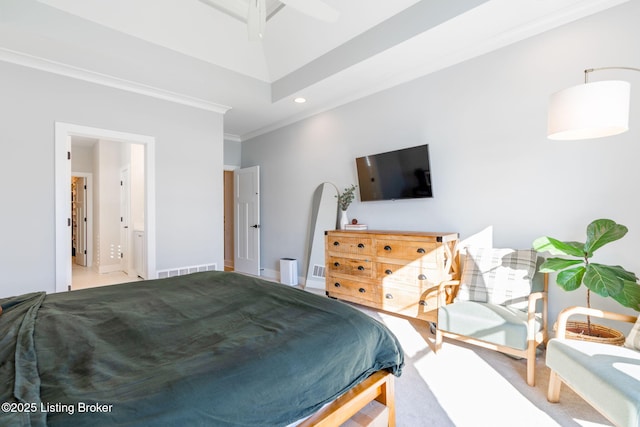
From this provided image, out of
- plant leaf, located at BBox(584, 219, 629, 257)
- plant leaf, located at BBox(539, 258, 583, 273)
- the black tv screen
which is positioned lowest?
plant leaf, located at BBox(539, 258, 583, 273)

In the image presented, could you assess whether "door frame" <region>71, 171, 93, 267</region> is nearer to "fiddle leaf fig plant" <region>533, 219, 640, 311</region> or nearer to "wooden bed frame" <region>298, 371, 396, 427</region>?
"wooden bed frame" <region>298, 371, 396, 427</region>

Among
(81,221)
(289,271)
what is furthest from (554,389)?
(81,221)

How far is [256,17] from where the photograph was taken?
7.09ft

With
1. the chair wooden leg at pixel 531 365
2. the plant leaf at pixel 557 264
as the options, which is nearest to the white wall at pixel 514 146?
the plant leaf at pixel 557 264

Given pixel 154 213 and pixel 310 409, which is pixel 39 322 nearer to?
pixel 310 409

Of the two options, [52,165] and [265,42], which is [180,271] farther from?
[265,42]

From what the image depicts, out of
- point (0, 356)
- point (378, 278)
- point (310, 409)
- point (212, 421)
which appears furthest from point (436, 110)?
point (0, 356)

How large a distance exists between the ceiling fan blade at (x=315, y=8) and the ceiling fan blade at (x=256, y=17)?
0.23m

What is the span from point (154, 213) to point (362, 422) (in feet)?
11.7

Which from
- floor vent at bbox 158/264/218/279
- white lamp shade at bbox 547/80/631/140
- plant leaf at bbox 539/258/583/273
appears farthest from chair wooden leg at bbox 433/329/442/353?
floor vent at bbox 158/264/218/279

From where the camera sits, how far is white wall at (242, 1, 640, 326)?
2.31m

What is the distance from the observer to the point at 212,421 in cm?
84

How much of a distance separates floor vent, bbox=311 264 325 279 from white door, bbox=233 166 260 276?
132cm

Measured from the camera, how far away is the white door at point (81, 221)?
6714mm
